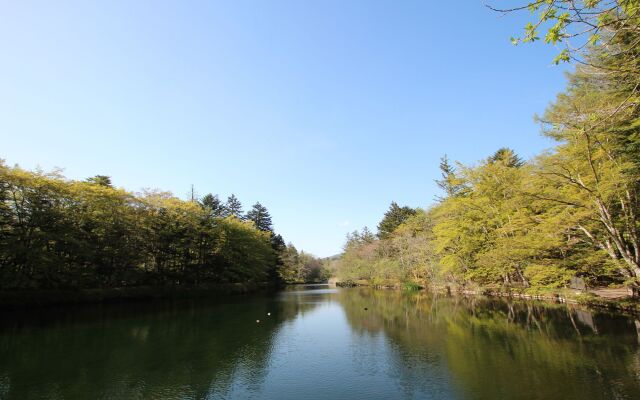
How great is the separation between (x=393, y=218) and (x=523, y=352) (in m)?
60.5

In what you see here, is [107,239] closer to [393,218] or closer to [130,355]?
[130,355]

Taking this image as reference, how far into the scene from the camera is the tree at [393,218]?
231ft

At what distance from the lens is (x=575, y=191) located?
18125 mm

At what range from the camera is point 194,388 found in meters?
9.49

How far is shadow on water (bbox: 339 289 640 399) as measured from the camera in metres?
8.77

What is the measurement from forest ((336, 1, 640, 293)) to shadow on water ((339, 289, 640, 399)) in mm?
3594

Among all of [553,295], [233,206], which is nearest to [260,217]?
[233,206]

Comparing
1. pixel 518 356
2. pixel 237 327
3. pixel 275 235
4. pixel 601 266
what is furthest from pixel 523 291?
pixel 275 235

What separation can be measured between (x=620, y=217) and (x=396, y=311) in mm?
14363

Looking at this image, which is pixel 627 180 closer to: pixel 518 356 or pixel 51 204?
pixel 518 356

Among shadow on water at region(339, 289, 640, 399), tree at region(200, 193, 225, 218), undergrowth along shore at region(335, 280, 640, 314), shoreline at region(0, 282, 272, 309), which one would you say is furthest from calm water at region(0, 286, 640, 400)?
tree at region(200, 193, 225, 218)

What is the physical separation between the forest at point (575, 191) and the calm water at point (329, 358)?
12.1ft

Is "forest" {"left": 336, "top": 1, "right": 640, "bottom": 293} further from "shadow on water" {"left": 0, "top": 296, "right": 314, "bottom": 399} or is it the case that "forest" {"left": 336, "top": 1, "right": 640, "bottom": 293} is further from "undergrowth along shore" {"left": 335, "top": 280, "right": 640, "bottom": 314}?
"shadow on water" {"left": 0, "top": 296, "right": 314, "bottom": 399}

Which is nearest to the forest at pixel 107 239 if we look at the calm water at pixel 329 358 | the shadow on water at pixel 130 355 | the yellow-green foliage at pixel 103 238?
the yellow-green foliage at pixel 103 238
